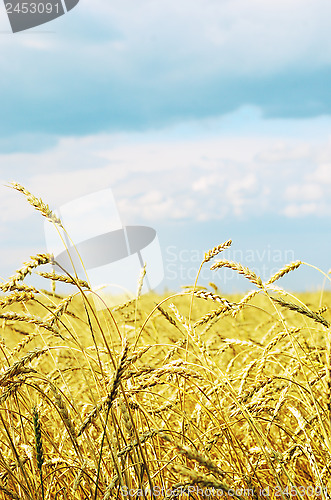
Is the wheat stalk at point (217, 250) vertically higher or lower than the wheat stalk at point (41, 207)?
lower

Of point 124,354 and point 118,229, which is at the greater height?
point 124,354

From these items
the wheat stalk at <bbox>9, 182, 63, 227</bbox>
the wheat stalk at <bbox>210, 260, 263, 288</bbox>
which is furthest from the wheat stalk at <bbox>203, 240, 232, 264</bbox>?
the wheat stalk at <bbox>9, 182, 63, 227</bbox>

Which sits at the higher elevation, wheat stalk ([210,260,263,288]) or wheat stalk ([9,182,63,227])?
wheat stalk ([9,182,63,227])

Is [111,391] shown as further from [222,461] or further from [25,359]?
[222,461]

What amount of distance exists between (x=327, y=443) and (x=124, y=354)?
77cm

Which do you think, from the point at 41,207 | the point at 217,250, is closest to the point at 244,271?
the point at 217,250

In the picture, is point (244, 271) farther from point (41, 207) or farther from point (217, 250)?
point (41, 207)

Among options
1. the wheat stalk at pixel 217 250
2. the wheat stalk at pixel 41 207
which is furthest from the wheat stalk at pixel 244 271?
the wheat stalk at pixel 41 207

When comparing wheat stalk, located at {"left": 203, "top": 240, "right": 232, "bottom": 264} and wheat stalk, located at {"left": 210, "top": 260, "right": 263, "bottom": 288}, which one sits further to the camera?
wheat stalk, located at {"left": 203, "top": 240, "right": 232, "bottom": 264}

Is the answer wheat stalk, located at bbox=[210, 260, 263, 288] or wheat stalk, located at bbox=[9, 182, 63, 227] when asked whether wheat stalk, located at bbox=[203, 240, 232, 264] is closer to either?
wheat stalk, located at bbox=[210, 260, 263, 288]

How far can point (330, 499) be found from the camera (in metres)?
1.48

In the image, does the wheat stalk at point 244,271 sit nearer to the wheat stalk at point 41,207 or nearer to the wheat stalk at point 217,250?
the wheat stalk at point 217,250

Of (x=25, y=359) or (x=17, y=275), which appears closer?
(x=25, y=359)

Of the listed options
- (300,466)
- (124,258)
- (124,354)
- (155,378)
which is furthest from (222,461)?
(124,258)
